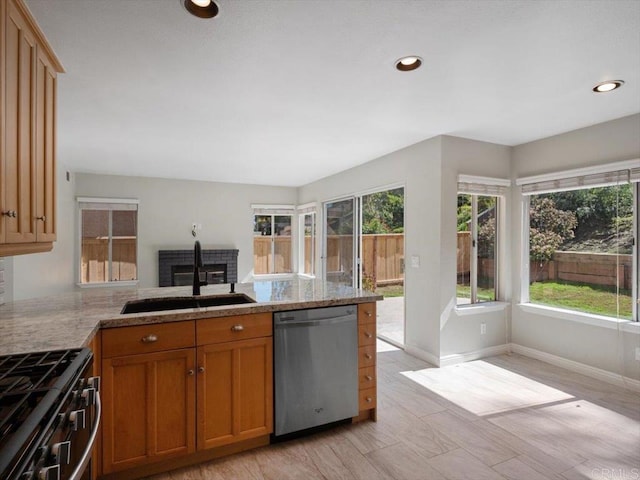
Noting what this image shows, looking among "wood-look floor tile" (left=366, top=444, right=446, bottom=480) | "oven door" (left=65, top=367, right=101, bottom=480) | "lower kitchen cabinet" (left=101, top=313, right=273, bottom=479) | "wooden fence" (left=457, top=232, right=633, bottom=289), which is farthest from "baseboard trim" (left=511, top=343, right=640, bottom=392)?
"oven door" (left=65, top=367, right=101, bottom=480)

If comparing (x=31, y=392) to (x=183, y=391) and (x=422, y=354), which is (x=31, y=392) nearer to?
(x=183, y=391)

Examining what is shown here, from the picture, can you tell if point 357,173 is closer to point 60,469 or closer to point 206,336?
point 206,336

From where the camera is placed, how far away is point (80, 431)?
1142mm

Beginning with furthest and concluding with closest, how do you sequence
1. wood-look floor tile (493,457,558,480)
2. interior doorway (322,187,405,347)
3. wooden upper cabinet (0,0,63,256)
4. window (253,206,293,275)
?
1. window (253,206,293,275)
2. interior doorway (322,187,405,347)
3. wood-look floor tile (493,457,558,480)
4. wooden upper cabinet (0,0,63,256)

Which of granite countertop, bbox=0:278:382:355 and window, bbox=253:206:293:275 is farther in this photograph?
window, bbox=253:206:293:275

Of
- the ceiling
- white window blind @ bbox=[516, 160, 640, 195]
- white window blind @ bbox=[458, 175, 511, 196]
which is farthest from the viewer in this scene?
white window blind @ bbox=[458, 175, 511, 196]

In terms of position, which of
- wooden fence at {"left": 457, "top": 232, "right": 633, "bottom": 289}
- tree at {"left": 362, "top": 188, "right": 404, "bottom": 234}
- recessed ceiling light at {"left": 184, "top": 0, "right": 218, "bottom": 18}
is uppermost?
recessed ceiling light at {"left": 184, "top": 0, "right": 218, "bottom": 18}

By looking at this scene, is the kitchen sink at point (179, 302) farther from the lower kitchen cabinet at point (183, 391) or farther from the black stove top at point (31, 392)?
A: the black stove top at point (31, 392)

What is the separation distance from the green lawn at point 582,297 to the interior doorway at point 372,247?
5.06 feet

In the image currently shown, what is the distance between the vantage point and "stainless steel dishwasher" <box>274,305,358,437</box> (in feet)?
7.05

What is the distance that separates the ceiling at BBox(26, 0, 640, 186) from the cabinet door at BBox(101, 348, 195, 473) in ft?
5.64

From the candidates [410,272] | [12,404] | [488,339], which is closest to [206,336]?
[12,404]

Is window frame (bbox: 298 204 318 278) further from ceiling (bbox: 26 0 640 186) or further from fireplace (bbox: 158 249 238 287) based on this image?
ceiling (bbox: 26 0 640 186)

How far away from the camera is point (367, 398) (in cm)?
245
